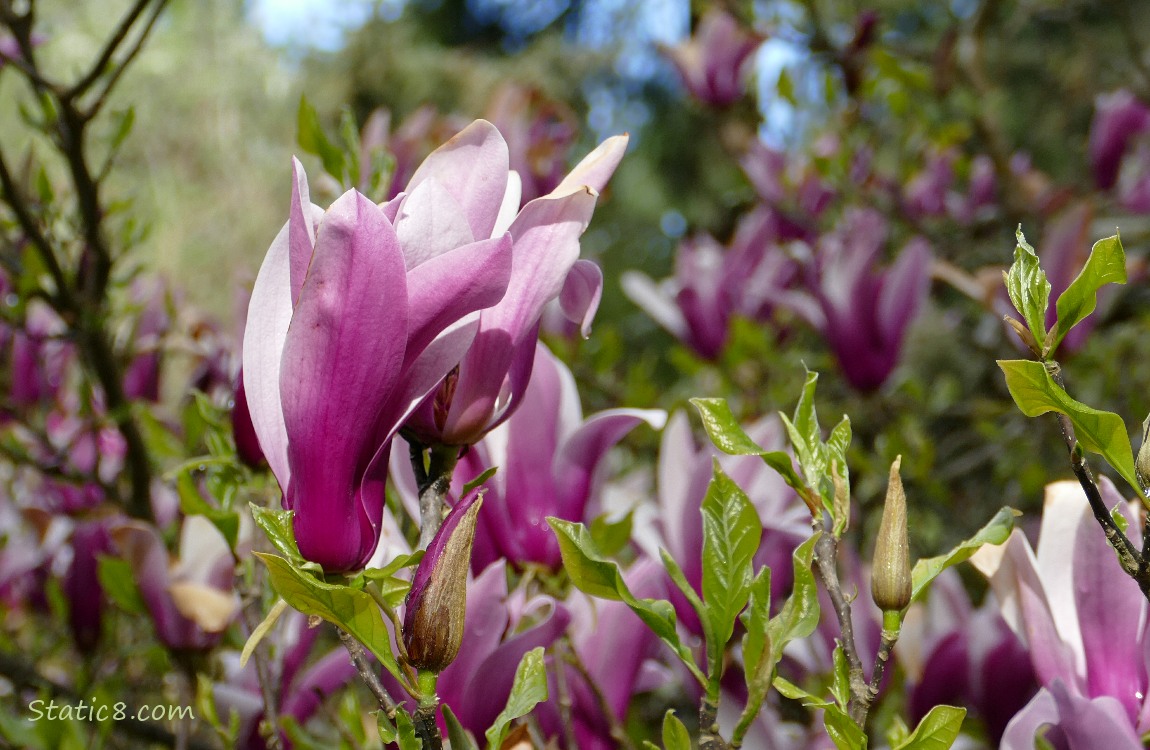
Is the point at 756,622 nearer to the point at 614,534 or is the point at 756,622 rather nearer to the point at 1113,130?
the point at 614,534

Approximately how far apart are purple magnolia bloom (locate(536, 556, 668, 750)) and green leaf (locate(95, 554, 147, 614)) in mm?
440

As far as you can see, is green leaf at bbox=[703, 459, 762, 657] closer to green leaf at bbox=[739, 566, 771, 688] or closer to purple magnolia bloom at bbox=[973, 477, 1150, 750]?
green leaf at bbox=[739, 566, 771, 688]

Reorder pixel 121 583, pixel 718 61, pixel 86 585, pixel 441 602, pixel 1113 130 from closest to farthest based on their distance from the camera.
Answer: pixel 441 602 → pixel 121 583 → pixel 86 585 → pixel 1113 130 → pixel 718 61

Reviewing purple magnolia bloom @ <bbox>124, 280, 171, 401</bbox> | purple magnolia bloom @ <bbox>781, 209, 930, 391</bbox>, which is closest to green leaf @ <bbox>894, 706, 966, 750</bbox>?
purple magnolia bloom @ <bbox>781, 209, 930, 391</bbox>

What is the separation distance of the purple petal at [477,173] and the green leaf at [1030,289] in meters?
0.26

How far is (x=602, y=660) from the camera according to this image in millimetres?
693

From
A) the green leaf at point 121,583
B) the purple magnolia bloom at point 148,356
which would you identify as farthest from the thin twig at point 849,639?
the purple magnolia bloom at point 148,356

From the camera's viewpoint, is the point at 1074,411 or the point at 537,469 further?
the point at 537,469

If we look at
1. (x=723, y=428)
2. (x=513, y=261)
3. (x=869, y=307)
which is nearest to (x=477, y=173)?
(x=513, y=261)

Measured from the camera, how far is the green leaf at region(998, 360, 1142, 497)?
48cm

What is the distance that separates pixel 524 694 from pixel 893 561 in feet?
0.62

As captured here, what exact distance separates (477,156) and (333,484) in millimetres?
183

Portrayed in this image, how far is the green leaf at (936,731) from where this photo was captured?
479 millimetres

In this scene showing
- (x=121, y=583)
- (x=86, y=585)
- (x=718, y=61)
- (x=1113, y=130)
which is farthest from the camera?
(x=718, y=61)
